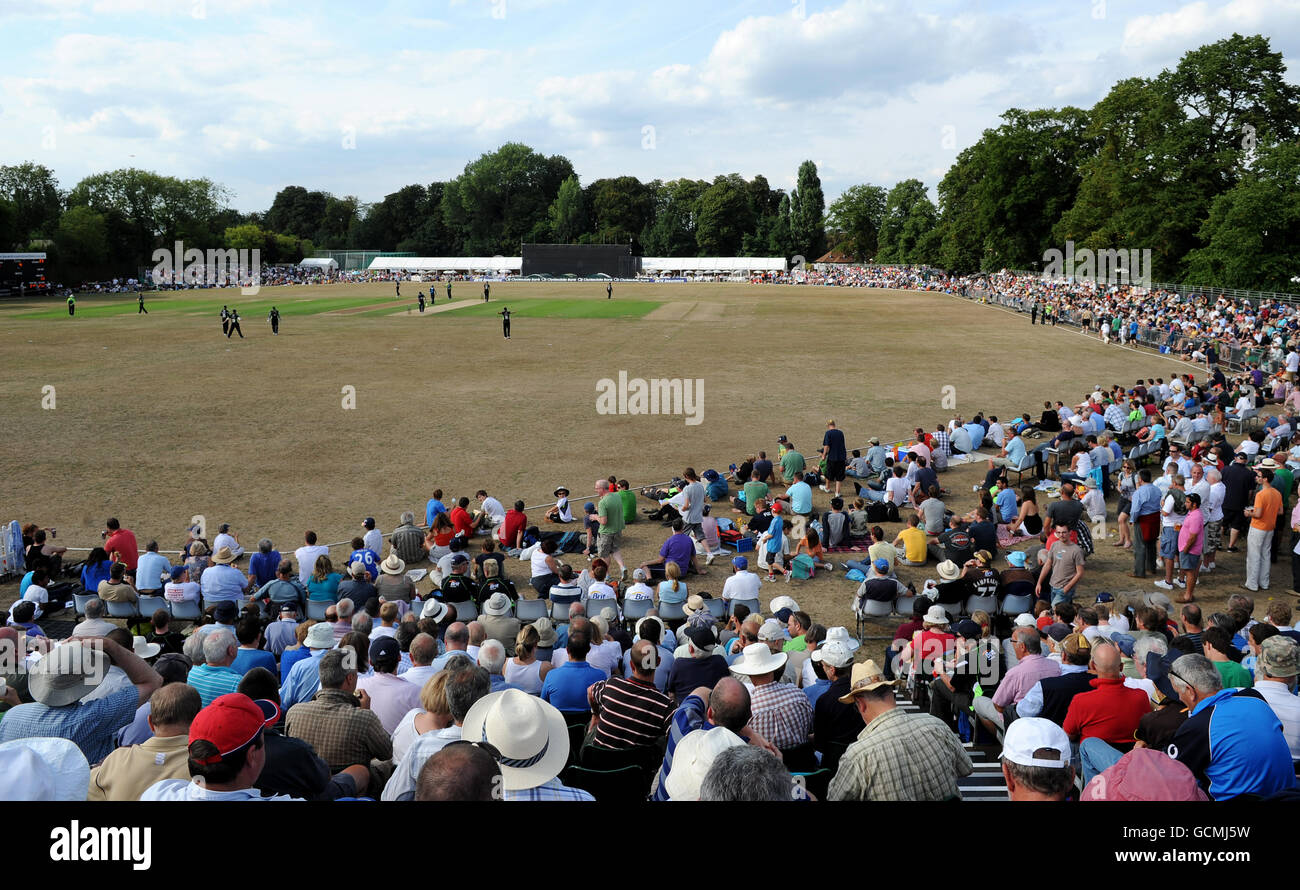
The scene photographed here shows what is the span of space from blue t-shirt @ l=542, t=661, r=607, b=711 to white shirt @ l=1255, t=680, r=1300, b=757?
4409 millimetres

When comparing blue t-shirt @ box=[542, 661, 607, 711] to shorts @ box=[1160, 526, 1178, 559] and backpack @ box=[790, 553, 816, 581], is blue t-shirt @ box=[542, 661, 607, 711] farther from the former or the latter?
shorts @ box=[1160, 526, 1178, 559]

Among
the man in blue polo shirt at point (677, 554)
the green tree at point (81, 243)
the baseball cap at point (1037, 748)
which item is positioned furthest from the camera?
the green tree at point (81, 243)

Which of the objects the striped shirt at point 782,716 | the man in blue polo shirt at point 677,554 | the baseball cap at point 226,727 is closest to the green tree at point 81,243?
the man in blue polo shirt at point 677,554

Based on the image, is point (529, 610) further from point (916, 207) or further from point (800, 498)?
point (916, 207)

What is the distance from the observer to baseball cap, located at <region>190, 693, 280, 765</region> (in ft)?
12.4

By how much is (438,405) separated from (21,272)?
234 ft

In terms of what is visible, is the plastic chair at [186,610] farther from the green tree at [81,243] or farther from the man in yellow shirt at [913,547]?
the green tree at [81,243]

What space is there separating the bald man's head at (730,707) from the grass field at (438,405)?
6930 mm

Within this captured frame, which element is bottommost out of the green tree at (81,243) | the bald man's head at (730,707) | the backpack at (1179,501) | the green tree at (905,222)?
the backpack at (1179,501)

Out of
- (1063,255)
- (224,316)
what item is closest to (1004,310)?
(1063,255)

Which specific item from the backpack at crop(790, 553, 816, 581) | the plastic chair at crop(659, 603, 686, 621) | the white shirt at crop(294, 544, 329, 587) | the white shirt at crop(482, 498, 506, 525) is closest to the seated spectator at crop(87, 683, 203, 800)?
the plastic chair at crop(659, 603, 686, 621)

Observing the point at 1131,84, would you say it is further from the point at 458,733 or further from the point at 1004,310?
the point at 458,733

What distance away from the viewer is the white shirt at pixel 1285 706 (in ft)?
17.8
